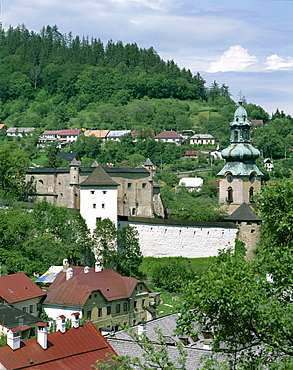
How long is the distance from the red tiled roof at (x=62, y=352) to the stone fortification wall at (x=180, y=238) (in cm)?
2348

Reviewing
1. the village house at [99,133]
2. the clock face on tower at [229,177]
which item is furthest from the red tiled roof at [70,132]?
the clock face on tower at [229,177]

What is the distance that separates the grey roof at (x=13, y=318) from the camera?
31.0 metres

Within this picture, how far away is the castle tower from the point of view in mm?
48875

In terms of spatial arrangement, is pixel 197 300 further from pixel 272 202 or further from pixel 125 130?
pixel 125 130

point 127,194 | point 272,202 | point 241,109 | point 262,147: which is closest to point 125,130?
point 262,147

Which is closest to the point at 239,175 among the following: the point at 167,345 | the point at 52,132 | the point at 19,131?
the point at 167,345

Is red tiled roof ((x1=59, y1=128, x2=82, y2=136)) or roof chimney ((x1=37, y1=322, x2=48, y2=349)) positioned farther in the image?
red tiled roof ((x1=59, y1=128, x2=82, y2=136))

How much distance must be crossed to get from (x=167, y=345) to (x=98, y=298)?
15.9m

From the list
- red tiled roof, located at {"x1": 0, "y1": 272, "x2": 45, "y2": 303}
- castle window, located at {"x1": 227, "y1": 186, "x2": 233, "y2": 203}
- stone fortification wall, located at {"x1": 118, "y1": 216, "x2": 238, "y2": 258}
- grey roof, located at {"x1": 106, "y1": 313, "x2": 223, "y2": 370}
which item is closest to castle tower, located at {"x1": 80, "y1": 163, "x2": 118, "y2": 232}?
stone fortification wall, located at {"x1": 118, "y1": 216, "x2": 238, "y2": 258}

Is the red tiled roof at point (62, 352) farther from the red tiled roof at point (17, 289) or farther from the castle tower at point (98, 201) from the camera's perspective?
the castle tower at point (98, 201)

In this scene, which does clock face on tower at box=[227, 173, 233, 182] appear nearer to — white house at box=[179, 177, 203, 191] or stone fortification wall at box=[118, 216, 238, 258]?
stone fortification wall at box=[118, 216, 238, 258]

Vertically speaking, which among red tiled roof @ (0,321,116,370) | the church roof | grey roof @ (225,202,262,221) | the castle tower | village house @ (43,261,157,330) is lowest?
village house @ (43,261,157,330)

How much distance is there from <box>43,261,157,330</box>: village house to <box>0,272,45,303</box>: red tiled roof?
79 cm

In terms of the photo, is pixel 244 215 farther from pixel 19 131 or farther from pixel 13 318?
pixel 19 131
